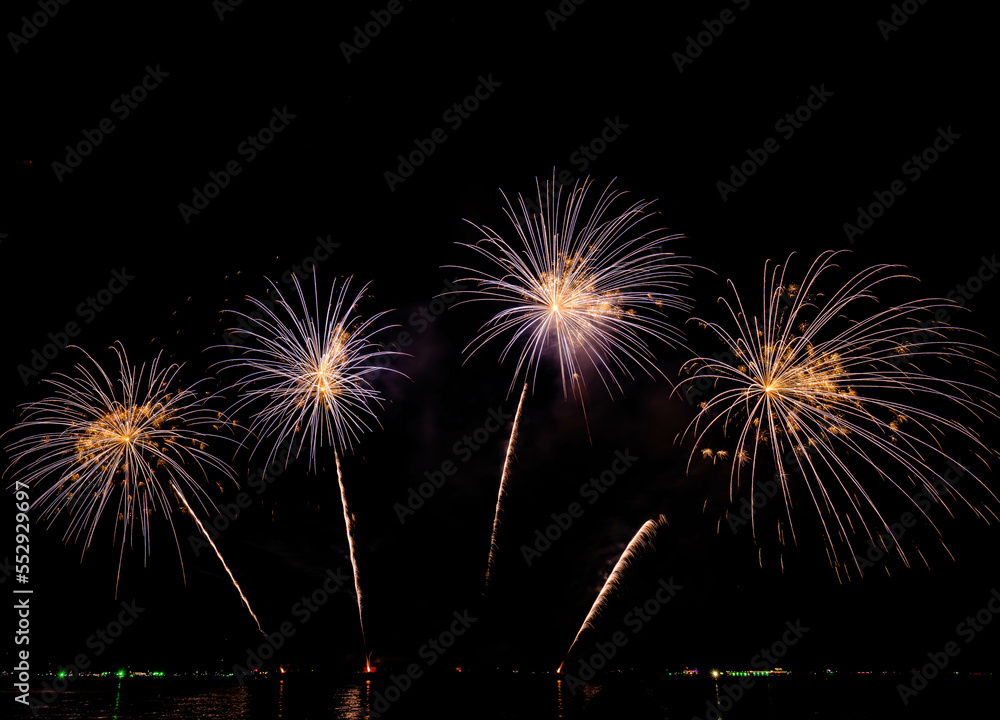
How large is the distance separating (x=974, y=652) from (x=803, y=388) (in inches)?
4752

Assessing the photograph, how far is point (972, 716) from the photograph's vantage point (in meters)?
41.2

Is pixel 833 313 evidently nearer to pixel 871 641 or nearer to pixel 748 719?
→ pixel 748 719

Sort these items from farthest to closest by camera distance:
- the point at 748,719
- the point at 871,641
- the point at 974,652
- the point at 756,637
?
the point at 974,652 → the point at 871,641 → the point at 756,637 → the point at 748,719

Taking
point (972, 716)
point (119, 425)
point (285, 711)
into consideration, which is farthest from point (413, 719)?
point (972, 716)

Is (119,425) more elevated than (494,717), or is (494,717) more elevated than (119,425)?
(119,425)

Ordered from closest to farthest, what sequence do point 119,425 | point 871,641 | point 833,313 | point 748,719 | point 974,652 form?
1. point 833,313
2. point 119,425
3. point 748,719
4. point 871,641
5. point 974,652

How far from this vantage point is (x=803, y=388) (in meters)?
22.8

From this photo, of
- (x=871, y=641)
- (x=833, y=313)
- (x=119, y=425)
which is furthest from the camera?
(x=871, y=641)

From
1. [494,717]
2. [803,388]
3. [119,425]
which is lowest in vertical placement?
[494,717]

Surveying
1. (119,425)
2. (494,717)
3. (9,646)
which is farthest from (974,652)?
(9,646)

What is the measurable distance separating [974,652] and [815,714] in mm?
93150

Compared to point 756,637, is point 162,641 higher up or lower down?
higher up

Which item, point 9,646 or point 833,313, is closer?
point 833,313

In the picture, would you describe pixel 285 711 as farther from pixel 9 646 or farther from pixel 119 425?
pixel 9 646
